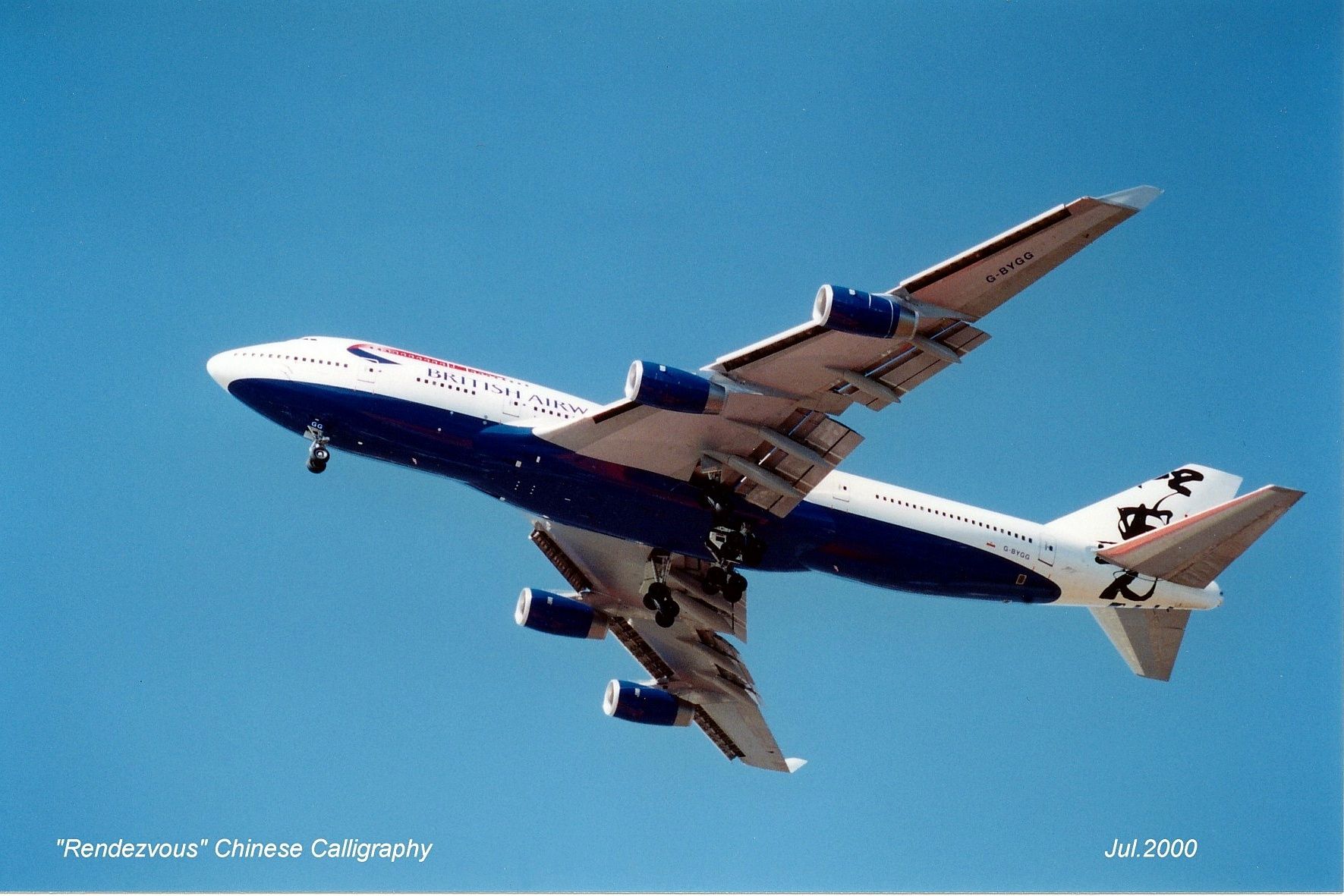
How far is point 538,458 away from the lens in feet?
101

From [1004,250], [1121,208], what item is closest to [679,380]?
[1004,250]

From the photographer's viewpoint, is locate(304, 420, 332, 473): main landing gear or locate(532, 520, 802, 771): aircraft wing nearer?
locate(304, 420, 332, 473): main landing gear

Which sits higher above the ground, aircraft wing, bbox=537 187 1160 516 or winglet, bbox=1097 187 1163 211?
winglet, bbox=1097 187 1163 211

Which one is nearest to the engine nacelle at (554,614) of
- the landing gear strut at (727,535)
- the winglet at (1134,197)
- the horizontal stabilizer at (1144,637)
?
the landing gear strut at (727,535)

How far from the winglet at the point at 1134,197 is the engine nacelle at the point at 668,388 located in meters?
8.95

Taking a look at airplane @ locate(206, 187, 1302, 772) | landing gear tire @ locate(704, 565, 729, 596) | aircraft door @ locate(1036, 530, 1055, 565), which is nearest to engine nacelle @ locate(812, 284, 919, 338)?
airplane @ locate(206, 187, 1302, 772)

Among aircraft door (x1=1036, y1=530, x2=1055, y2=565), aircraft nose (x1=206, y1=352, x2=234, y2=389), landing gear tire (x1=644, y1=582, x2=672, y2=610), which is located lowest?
landing gear tire (x1=644, y1=582, x2=672, y2=610)

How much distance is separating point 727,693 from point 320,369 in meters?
16.6

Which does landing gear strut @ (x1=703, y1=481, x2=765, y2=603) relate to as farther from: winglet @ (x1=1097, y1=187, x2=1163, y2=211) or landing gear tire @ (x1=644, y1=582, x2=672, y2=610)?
winglet @ (x1=1097, y1=187, x2=1163, y2=211)

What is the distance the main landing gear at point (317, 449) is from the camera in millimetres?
31219

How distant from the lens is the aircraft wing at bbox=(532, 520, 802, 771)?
1534 inches

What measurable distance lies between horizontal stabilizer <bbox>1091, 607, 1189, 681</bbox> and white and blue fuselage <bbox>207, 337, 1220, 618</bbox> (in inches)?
38.4

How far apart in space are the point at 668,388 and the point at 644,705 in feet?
48.9

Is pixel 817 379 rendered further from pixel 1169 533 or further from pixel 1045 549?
pixel 1169 533
